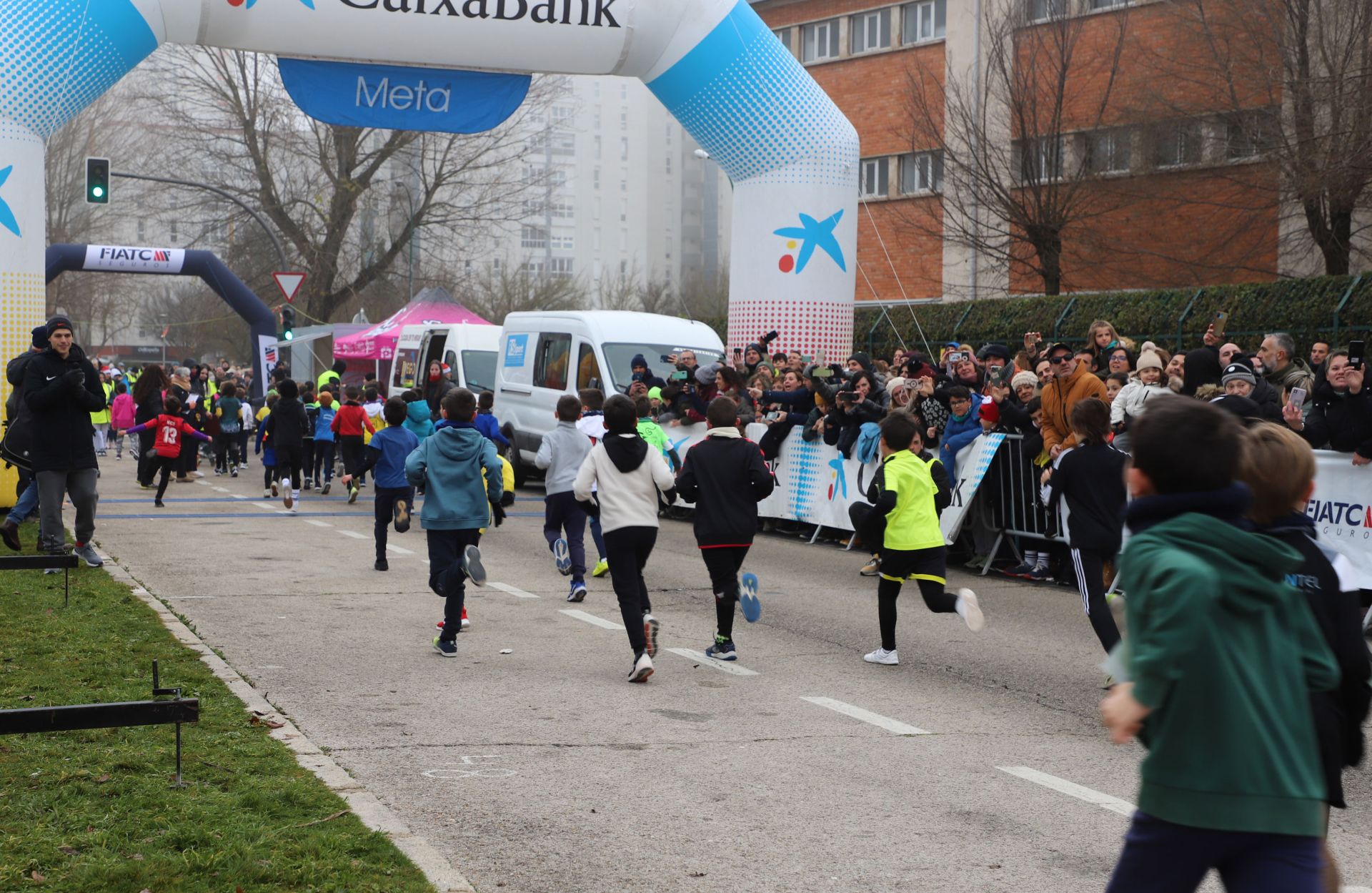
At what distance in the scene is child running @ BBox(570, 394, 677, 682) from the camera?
8.66 m

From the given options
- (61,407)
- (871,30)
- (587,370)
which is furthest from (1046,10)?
(61,407)

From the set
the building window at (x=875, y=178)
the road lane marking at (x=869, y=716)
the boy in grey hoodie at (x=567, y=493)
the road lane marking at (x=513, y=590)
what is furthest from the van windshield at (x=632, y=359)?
the building window at (x=875, y=178)

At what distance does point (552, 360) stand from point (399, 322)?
52.2 ft

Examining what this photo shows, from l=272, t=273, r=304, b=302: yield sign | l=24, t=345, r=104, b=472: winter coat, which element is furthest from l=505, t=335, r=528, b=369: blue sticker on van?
l=24, t=345, r=104, b=472: winter coat

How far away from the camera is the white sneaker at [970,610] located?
27.2 feet

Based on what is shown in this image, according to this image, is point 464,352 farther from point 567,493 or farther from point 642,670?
point 642,670

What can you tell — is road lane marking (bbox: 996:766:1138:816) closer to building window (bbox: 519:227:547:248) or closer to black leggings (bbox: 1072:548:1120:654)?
black leggings (bbox: 1072:548:1120:654)

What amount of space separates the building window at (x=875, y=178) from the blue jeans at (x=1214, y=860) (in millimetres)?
36281

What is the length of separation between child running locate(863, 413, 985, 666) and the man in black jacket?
6155 mm

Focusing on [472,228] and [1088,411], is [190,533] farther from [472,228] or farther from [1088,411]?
[472,228]

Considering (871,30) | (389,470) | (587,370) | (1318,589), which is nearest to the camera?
(1318,589)

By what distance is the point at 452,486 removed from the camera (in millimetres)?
9477

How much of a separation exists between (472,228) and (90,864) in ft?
151

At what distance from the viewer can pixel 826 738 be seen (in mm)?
7152
